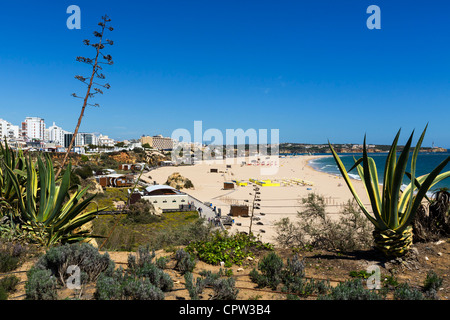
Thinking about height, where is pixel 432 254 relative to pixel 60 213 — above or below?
below

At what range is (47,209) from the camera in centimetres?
446

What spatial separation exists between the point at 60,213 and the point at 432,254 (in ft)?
23.0

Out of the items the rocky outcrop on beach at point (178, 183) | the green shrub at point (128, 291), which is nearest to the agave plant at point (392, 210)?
the green shrub at point (128, 291)

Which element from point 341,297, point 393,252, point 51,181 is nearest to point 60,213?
point 51,181

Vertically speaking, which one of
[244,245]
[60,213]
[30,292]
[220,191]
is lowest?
[220,191]

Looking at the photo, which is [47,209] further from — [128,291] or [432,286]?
[432,286]

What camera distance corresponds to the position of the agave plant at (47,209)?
429 cm

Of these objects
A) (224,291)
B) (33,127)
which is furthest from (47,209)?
(33,127)

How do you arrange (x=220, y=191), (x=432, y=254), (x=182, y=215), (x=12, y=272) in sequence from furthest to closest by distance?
(x=220, y=191)
(x=182, y=215)
(x=432, y=254)
(x=12, y=272)

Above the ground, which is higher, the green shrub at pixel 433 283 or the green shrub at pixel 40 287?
the green shrub at pixel 40 287

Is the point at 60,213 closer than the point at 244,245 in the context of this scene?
Yes

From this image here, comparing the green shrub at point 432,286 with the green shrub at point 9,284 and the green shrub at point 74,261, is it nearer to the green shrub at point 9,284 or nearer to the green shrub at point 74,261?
the green shrub at point 74,261

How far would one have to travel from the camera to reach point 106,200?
2459 centimetres
